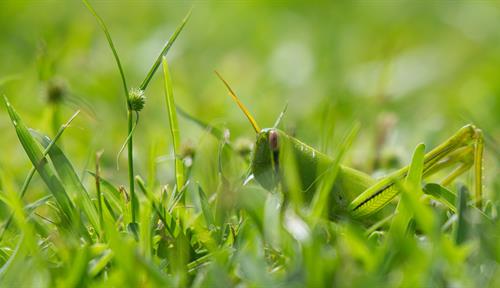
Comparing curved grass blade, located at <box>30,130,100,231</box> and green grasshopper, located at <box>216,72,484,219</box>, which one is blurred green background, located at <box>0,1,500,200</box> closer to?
green grasshopper, located at <box>216,72,484,219</box>

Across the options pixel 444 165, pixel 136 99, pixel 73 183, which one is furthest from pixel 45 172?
pixel 444 165

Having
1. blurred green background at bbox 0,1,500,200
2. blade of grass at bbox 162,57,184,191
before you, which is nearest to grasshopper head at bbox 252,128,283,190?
blade of grass at bbox 162,57,184,191

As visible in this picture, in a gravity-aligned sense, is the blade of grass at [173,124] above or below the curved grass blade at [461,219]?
above

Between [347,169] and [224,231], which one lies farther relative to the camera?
[347,169]

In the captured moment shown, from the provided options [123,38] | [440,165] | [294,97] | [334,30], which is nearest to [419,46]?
[334,30]

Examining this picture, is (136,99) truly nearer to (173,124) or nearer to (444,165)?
(173,124)

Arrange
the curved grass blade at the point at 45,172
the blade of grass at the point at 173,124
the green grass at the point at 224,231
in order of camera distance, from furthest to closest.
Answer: the blade of grass at the point at 173,124 < the curved grass blade at the point at 45,172 < the green grass at the point at 224,231

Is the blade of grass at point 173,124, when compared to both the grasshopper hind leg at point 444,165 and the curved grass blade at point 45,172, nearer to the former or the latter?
the curved grass blade at point 45,172

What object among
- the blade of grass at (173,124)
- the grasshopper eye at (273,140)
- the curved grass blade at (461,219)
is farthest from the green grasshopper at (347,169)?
the curved grass blade at (461,219)
